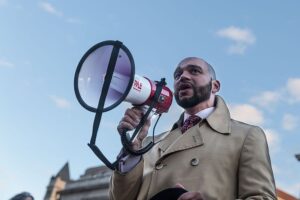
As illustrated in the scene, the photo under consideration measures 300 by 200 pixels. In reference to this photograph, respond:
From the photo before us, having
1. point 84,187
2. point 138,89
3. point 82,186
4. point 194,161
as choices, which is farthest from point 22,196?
point 82,186

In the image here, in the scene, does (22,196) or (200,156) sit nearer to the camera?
(200,156)

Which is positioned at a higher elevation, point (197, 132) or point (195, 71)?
point (195, 71)

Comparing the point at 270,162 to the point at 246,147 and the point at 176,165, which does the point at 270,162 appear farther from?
the point at 176,165

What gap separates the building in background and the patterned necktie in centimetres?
1999

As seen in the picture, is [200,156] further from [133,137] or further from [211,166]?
[133,137]

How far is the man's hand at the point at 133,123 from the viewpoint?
2.49 m

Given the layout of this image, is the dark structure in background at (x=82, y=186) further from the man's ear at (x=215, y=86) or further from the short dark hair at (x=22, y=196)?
the man's ear at (x=215, y=86)

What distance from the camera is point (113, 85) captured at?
2.55 meters

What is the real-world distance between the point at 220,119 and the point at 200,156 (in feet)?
1.17

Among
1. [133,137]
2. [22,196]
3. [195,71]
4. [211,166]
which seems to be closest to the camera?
[211,166]

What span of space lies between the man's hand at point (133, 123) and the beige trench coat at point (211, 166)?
15 centimetres

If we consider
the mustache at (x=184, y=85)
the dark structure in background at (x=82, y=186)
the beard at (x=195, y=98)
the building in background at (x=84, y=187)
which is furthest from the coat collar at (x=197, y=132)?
the dark structure in background at (x=82, y=186)

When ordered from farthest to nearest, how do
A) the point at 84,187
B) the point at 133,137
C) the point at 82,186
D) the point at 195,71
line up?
the point at 82,186 < the point at 84,187 < the point at 195,71 < the point at 133,137

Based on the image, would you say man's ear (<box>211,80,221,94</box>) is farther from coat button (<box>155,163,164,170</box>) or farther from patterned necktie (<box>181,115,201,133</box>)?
coat button (<box>155,163,164,170</box>)
